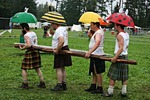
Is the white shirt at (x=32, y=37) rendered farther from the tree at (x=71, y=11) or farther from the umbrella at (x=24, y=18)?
the tree at (x=71, y=11)

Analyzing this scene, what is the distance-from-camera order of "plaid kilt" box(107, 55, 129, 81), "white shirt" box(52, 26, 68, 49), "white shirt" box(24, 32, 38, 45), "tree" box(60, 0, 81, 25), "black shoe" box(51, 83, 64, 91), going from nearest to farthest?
"plaid kilt" box(107, 55, 129, 81), "white shirt" box(52, 26, 68, 49), "black shoe" box(51, 83, 64, 91), "white shirt" box(24, 32, 38, 45), "tree" box(60, 0, 81, 25)

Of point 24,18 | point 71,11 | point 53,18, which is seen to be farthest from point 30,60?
point 71,11

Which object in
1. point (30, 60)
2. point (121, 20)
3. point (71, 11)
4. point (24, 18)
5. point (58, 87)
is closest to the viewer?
point (121, 20)

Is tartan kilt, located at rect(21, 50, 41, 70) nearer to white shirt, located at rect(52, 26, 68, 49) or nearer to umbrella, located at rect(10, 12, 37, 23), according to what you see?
white shirt, located at rect(52, 26, 68, 49)

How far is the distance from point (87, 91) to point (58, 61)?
994mm

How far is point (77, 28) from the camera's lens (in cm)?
6844

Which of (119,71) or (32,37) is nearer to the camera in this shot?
(119,71)

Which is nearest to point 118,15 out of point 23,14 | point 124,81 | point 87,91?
point 124,81

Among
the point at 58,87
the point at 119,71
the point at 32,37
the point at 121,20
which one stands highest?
the point at 121,20

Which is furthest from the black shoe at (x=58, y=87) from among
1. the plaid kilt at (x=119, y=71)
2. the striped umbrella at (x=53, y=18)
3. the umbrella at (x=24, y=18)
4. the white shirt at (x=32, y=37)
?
the umbrella at (x=24, y=18)

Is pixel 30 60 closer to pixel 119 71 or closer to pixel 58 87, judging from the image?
pixel 58 87

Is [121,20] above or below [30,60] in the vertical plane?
above

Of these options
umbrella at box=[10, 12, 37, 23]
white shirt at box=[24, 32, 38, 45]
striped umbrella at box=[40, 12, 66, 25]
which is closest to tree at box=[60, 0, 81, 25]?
umbrella at box=[10, 12, 37, 23]

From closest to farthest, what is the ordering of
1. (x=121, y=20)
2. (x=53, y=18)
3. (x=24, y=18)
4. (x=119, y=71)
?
(x=121, y=20) < (x=119, y=71) < (x=53, y=18) < (x=24, y=18)
